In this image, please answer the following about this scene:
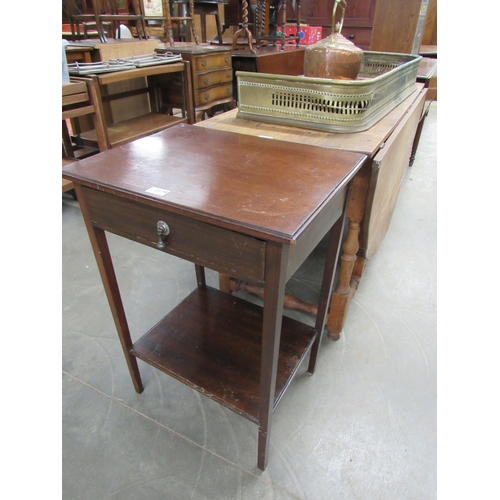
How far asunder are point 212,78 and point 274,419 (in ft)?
8.20

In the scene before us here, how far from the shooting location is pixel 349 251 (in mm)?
1252

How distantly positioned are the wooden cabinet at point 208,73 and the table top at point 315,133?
1517 mm

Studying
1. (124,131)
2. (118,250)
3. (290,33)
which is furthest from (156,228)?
(290,33)

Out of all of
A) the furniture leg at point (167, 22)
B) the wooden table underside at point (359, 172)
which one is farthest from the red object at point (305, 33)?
the wooden table underside at point (359, 172)

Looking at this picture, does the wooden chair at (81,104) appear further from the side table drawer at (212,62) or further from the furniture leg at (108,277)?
the furniture leg at (108,277)

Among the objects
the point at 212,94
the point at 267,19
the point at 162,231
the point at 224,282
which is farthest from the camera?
the point at 267,19

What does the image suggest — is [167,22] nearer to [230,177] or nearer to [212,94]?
[212,94]

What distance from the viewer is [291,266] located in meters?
0.69

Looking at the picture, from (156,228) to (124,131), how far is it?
1.99m

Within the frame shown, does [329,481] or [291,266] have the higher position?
[291,266]

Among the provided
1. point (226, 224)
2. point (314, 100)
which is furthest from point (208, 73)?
point (226, 224)

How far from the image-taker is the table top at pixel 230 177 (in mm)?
644

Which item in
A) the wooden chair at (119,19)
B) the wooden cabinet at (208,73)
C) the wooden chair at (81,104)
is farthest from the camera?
the wooden cabinet at (208,73)

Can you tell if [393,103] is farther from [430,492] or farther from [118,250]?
[118,250]
